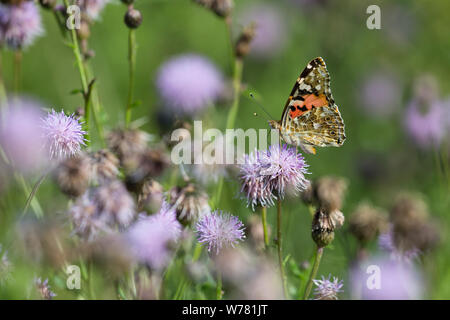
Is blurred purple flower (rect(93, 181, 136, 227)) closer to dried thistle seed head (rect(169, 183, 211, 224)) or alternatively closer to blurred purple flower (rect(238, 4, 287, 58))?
dried thistle seed head (rect(169, 183, 211, 224))

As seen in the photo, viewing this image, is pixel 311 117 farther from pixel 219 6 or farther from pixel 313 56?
pixel 313 56

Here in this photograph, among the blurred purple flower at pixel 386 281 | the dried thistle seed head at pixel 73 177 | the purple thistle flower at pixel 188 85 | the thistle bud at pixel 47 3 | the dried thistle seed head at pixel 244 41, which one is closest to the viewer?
the dried thistle seed head at pixel 73 177

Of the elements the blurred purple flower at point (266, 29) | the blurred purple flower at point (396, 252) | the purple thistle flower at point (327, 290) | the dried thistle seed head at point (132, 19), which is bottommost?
the purple thistle flower at point (327, 290)

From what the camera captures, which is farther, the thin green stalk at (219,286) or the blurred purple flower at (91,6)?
the blurred purple flower at (91,6)

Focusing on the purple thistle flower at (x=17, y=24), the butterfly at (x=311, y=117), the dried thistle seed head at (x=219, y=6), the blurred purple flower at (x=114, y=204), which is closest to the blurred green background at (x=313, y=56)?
the dried thistle seed head at (x=219, y=6)

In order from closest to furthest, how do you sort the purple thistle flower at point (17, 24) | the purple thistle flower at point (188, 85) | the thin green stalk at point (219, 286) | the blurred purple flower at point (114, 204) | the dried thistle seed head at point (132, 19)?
the blurred purple flower at point (114, 204)
the thin green stalk at point (219, 286)
the dried thistle seed head at point (132, 19)
the purple thistle flower at point (17, 24)
the purple thistle flower at point (188, 85)

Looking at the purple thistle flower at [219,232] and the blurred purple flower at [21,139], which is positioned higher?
the blurred purple flower at [21,139]

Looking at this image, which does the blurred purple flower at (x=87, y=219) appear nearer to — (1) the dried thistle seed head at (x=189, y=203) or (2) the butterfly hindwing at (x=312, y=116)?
(1) the dried thistle seed head at (x=189, y=203)

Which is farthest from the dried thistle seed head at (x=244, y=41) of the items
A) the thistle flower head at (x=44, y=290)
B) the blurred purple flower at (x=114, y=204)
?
the thistle flower head at (x=44, y=290)
